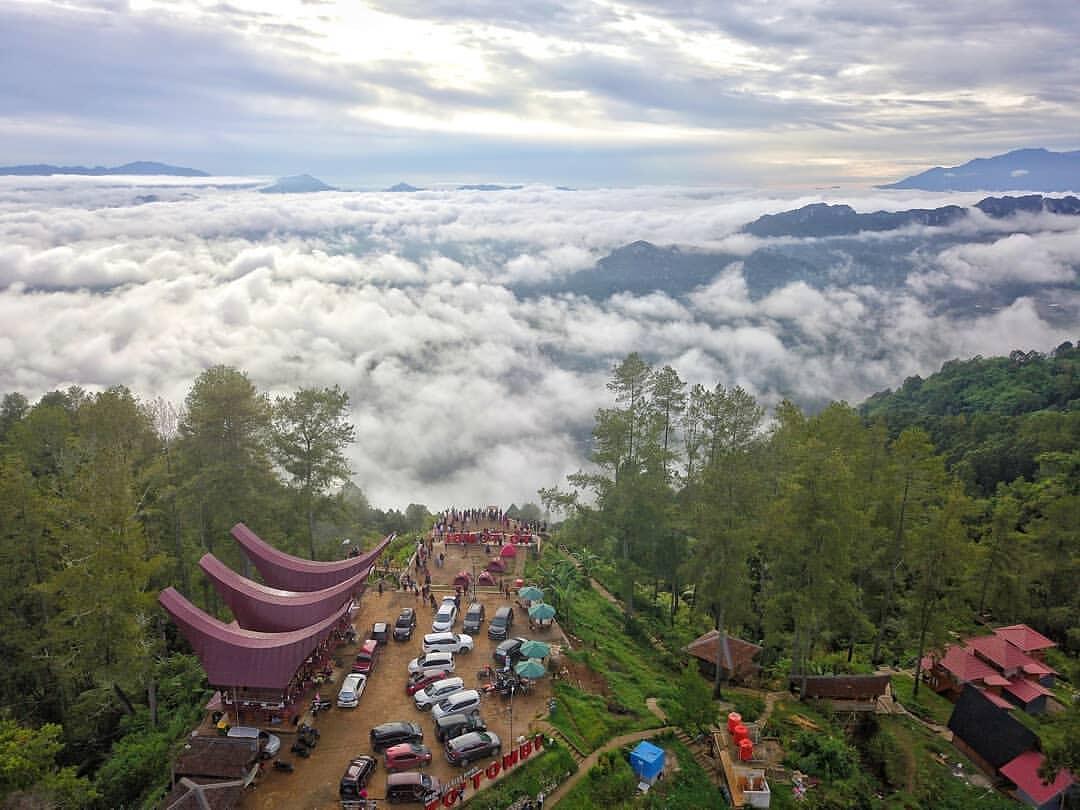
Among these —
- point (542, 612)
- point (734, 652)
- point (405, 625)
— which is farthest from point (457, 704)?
point (734, 652)

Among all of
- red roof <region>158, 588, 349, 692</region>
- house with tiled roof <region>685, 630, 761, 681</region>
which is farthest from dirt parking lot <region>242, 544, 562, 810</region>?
house with tiled roof <region>685, 630, 761, 681</region>

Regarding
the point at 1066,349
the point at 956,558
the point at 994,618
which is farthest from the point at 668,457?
the point at 1066,349

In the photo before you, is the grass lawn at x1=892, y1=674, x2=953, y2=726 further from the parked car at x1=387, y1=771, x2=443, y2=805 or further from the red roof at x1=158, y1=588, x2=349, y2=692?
the red roof at x1=158, y1=588, x2=349, y2=692

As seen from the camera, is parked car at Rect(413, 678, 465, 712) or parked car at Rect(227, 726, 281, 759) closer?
parked car at Rect(227, 726, 281, 759)

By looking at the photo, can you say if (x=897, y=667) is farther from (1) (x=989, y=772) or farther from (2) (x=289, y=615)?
(2) (x=289, y=615)

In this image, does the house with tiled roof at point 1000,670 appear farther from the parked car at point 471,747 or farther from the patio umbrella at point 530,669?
the parked car at point 471,747

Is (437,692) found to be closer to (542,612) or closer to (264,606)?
(542,612)
